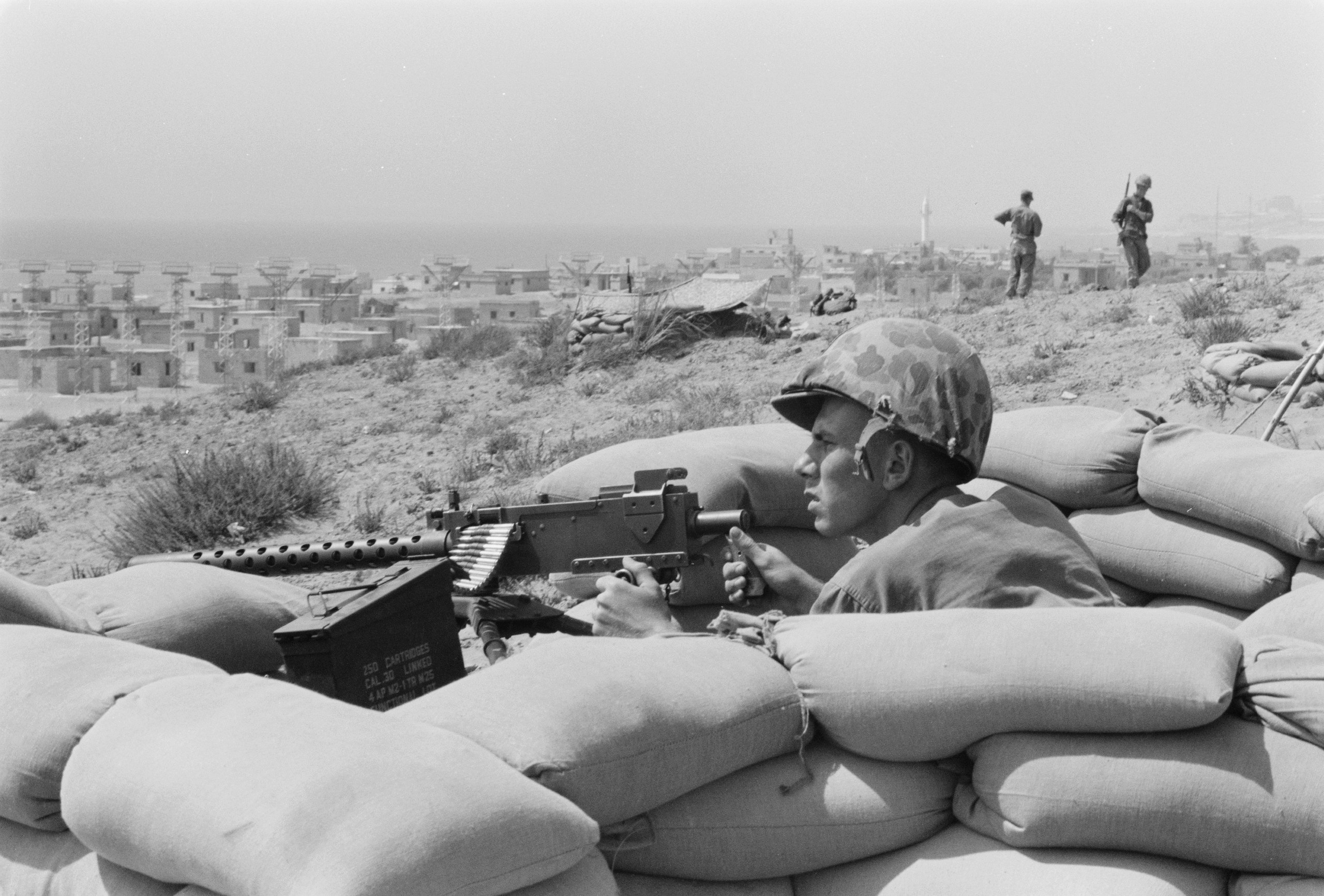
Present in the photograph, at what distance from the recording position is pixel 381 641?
10.9 feet

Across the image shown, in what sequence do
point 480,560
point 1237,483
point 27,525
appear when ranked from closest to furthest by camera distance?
point 480,560
point 1237,483
point 27,525

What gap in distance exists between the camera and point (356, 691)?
3.24 metres

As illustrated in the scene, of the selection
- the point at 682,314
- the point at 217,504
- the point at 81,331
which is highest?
the point at 682,314

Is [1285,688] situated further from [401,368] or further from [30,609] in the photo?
[401,368]

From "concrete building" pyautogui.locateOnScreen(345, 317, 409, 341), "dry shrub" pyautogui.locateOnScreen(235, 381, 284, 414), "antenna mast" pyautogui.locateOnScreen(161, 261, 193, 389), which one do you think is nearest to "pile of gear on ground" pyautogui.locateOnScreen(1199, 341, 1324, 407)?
"dry shrub" pyautogui.locateOnScreen(235, 381, 284, 414)

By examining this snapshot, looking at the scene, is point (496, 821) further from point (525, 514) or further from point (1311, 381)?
point (1311, 381)

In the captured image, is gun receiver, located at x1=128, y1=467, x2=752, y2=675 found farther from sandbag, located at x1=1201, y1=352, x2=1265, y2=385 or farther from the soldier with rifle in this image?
sandbag, located at x1=1201, y1=352, x2=1265, y2=385

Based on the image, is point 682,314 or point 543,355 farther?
point 682,314

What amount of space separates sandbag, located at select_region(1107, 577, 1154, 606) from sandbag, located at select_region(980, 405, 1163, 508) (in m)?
0.24

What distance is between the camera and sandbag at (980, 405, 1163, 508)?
4.34 m

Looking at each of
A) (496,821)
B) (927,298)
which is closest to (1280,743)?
(496,821)

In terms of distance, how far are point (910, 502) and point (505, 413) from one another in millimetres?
10789

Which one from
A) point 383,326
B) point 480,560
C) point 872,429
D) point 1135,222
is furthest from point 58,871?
point 383,326

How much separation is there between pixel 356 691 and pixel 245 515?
5.69 metres
